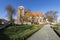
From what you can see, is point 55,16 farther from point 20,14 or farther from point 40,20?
point 20,14

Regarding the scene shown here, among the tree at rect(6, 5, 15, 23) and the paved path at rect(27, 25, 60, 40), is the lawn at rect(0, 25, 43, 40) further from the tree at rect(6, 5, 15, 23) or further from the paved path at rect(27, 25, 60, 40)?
the tree at rect(6, 5, 15, 23)

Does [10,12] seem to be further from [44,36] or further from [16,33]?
[44,36]

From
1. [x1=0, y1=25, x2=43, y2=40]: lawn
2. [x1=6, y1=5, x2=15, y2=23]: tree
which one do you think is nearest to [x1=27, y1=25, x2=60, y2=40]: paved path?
[x1=0, y1=25, x2=43, y2=40]: lawn

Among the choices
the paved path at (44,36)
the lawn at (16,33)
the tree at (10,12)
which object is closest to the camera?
the lawn at (16,33)

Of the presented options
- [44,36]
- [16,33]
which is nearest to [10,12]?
[16,33]

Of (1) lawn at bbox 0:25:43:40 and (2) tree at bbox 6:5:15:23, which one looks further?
(2) tree at bbox 6:5:15:23

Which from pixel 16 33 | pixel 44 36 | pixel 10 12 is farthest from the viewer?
pixel 10 12

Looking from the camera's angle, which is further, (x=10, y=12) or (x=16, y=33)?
(x=10, y=12)

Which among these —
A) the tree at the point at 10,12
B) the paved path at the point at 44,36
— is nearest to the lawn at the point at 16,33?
the paved path at the point at 44,36

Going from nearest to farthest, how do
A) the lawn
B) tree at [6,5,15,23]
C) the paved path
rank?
the lawn < the paved path < tree at [6,5,15,23]

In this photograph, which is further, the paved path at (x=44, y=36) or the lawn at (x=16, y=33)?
the paved path at (x=44, y=36)

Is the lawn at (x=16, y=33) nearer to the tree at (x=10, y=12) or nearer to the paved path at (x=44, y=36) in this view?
the paved path at (x=44, y=36)

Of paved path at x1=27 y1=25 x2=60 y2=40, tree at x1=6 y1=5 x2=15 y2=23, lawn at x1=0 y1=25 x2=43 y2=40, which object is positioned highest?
tree at x1=6 y1=5 x2=15 y2=23

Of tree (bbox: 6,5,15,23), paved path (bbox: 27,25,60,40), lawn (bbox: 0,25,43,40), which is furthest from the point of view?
tree (bbox: 6,5,15,23)
